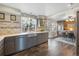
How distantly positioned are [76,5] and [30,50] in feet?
5.21

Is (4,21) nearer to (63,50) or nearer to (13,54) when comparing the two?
(13,54)

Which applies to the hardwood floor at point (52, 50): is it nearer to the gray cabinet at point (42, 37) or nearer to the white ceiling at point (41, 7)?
the gray cabinet at point (42, 37)

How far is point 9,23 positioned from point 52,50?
50.3 inches

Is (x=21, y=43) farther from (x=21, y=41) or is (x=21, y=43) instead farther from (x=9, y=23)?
(x=9, y=23)

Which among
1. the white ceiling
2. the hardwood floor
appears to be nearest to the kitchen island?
the hardwood floor

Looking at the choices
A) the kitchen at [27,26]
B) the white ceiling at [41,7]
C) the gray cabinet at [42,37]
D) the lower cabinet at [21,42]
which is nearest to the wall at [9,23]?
the kitchen at [27,26]

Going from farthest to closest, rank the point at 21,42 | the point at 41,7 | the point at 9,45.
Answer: the point at 9,45
the point at 21,42
the point at 41,7

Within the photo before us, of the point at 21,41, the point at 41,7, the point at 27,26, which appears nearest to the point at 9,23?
the point at 27,26

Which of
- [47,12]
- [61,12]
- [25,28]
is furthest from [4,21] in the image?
[61,12]

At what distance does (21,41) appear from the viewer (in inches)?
133

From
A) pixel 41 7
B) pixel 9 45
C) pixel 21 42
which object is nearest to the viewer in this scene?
pixel 41 7

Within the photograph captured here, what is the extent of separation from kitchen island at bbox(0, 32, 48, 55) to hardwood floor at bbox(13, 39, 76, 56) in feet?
0.42

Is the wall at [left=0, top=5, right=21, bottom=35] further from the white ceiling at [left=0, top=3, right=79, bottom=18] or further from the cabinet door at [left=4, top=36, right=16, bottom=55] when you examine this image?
the cabinet door at [left=4, top=36, right=16, bottom=55]

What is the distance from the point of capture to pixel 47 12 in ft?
10.3
